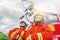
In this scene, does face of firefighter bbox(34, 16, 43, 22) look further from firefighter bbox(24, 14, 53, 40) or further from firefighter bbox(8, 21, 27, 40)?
firefighter bbox(8, 21, 27, 40)

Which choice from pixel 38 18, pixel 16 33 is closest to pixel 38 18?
pixel 38 18

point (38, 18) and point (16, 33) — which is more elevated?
point (38, 18)

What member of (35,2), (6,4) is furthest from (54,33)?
(6,4)

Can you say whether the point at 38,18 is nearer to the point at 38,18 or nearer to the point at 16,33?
the point at 38,18

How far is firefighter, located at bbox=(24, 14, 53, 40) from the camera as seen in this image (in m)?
2.02

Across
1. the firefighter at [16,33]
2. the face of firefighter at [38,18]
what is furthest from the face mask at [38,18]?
the firefighter at [16,33]

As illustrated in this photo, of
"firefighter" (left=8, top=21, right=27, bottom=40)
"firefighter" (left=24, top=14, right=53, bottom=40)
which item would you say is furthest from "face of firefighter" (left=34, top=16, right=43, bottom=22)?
"firefighter" (left=8, top=21, right=27, bottom=40)

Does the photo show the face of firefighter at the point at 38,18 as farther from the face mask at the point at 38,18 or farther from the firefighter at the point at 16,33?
the firefighter at the point at 16,33

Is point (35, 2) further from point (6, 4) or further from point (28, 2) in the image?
point (6, 4)

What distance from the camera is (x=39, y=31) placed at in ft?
6.71

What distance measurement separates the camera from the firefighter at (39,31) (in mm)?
2020

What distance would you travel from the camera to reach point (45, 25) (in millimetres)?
2061

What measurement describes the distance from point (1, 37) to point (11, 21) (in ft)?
0.48

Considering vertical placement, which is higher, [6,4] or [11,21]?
[6,4]
